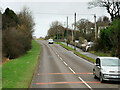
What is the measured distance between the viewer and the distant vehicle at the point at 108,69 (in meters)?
16.5

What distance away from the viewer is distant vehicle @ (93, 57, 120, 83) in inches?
651

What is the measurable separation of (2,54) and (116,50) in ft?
55.1

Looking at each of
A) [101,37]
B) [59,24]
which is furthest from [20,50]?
[59,24]

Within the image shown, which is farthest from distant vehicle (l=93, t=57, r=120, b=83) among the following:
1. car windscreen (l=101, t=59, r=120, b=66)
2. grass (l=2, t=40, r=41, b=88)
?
grass (l=2, t=40, r=41, b=88)

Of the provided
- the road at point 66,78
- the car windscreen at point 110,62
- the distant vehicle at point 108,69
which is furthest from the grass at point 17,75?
the car windscreen at point 110,62

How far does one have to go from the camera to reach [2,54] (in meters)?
39.5

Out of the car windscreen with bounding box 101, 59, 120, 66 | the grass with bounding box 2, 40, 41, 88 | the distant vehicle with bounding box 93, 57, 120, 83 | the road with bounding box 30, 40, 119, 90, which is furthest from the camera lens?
the car windscreen with bounding box 101, 59, 120, 66

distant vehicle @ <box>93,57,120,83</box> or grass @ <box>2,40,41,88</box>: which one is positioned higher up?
distant vehicle @ <box>93,57,120,83</box>

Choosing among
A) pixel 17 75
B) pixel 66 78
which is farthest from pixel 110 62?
pixel 17 75

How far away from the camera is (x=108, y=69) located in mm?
16891

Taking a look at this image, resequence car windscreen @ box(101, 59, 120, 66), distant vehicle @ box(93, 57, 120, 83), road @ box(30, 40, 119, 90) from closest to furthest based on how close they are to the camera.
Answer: road @ box(30, 40, 119, 90) < distant vehicle @ box(93, 57, 120, 83) < car windscreen @ box(101, 59, 120, 66)

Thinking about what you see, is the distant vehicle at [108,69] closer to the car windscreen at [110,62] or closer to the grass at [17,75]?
the car windscreen at [110,62]

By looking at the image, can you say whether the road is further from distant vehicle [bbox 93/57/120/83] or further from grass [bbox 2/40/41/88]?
grass [bbox 2/40/41/88]

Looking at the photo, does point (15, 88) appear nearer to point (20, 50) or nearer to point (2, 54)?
point (2, 54)
